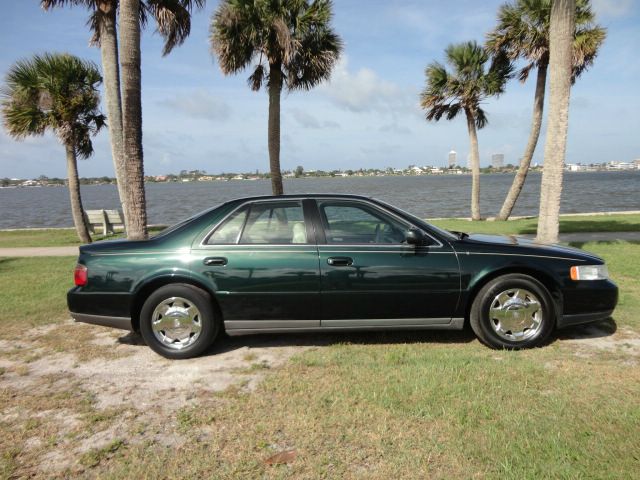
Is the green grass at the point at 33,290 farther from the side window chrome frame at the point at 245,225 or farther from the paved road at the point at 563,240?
the side window chrome frame at the point at 245,225

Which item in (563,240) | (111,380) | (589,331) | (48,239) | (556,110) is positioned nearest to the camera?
(111,380)

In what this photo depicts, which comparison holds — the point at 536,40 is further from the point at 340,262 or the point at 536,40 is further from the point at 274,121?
the point at 340,262

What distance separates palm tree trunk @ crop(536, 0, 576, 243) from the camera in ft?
27.1

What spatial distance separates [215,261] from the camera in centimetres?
423

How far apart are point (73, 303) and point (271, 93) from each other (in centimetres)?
1103

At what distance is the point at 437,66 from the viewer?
19.9m

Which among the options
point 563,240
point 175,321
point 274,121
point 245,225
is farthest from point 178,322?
point 274,121

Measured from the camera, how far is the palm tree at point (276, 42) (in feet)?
43.1

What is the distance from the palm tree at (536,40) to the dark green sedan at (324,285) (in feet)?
45.3

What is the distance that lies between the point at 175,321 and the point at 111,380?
2.31ft

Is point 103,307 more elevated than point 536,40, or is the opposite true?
point 536,40

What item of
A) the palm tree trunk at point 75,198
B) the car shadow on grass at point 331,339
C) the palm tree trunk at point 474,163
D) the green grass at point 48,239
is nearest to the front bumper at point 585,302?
the car shadow on grass at point 331,339

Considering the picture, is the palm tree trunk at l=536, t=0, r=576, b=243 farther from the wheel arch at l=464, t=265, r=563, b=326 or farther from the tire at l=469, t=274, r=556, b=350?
the tire at l=469, t=274, r=556, b=350

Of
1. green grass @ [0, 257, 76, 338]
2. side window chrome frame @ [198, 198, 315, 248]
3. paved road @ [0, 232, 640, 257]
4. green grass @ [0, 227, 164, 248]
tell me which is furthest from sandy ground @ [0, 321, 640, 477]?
green grass @ [0, 227, 164, 248]
